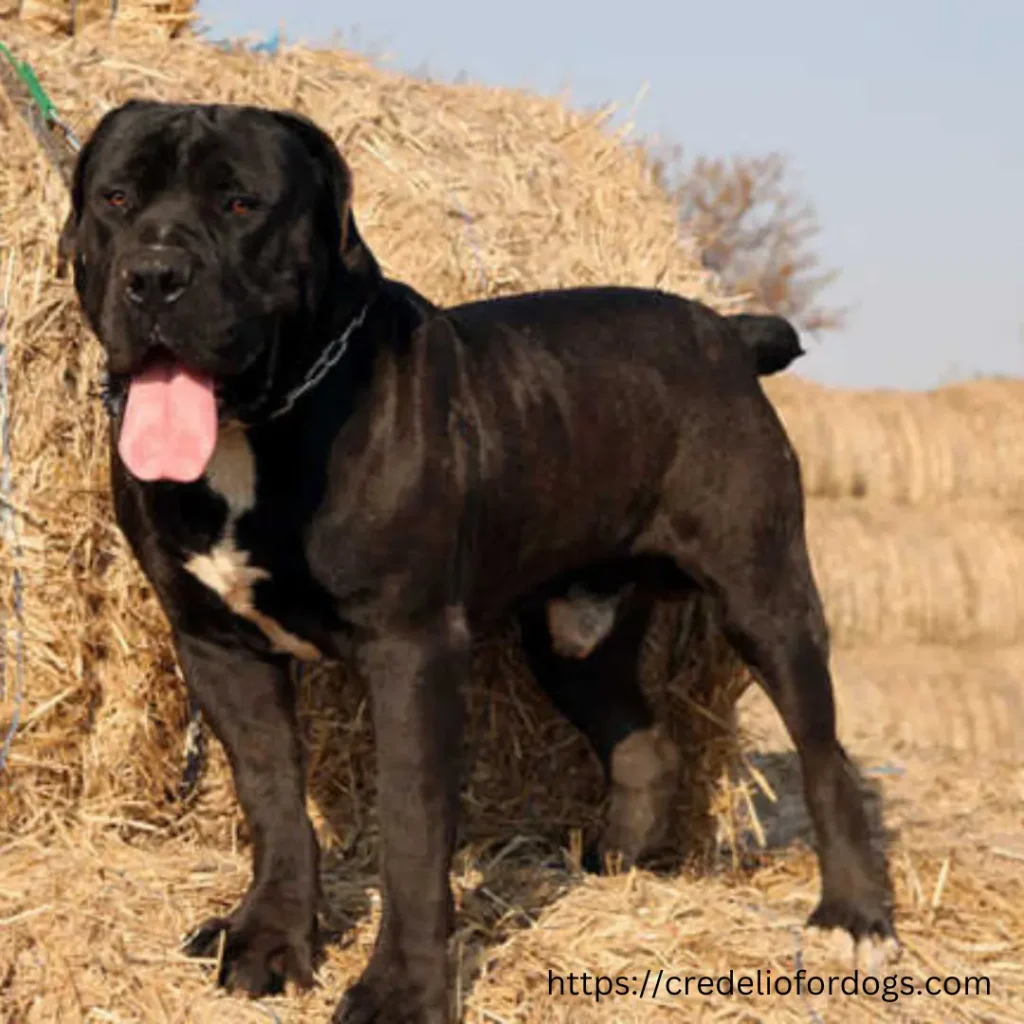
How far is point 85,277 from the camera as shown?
145 inches

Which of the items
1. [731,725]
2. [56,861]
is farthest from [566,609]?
[56,861]

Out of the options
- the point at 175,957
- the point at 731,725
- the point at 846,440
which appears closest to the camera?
the point at 175,957

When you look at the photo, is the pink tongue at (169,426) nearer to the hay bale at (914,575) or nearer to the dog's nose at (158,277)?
the dog's nose at (158,277)

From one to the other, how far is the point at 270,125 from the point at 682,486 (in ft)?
4.70

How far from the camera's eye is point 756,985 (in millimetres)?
4000

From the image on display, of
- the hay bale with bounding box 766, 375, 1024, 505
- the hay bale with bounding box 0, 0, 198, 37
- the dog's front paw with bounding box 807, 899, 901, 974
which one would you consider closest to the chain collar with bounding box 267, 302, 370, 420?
the dog's front paw with bounding box 807, 899, 901, 974

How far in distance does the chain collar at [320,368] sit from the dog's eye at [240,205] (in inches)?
13.3

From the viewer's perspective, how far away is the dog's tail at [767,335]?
4.90 metres

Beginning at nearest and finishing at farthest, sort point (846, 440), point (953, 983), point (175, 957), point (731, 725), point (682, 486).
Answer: point (175, 957) → point (953, 983) → point (682, 486) → point (731, 725) → point (846, 440)

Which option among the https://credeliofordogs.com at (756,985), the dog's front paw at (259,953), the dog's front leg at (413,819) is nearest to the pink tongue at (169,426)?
the dog's front leg at (413,819)

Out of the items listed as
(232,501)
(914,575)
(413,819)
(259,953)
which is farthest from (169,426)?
(914,575)

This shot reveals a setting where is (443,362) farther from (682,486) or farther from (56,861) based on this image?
(56,861)

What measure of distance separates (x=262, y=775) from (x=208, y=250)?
1.20 m

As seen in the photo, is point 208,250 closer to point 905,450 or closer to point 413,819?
point 413,819
